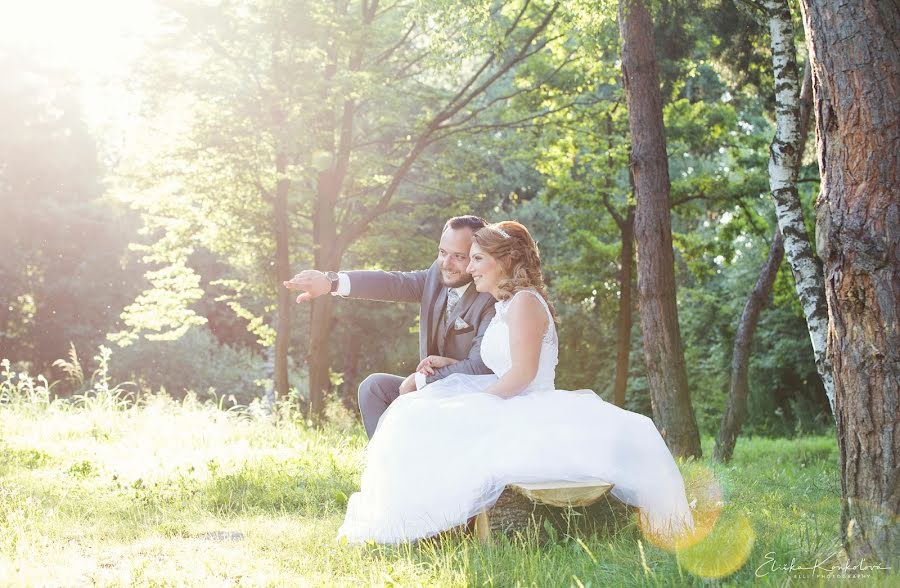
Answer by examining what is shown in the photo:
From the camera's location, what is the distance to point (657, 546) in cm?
429

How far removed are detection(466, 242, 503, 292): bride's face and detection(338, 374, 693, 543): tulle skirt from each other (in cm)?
73

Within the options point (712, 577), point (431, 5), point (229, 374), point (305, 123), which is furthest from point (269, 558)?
point (229, 374)

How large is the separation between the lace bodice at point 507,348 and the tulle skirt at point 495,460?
0.77 ft

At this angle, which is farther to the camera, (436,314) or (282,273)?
(282,273)

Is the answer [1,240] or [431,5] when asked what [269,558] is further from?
[1,240]

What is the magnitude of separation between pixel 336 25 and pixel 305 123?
1.50 metres

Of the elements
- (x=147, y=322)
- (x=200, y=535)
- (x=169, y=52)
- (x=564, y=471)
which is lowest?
(x=200, y=535)

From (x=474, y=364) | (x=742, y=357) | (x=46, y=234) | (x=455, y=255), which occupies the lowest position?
(x=742, y=357)

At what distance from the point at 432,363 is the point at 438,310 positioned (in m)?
0.50

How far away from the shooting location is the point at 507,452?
4.56 meters

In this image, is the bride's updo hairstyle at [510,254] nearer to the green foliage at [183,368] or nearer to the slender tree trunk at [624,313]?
the slender tree trunk at [624,313]

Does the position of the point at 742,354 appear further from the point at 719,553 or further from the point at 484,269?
the point at 719,553

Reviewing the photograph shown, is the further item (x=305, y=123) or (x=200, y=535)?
(x=305, y=123)

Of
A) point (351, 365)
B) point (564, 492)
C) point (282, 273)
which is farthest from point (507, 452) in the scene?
point (351, 365)
